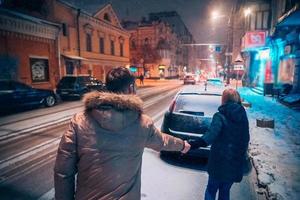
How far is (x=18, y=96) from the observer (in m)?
12.7

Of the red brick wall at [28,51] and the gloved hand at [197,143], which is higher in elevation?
the red brick wall at [28,51]

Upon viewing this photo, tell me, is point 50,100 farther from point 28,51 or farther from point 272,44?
point 272,44

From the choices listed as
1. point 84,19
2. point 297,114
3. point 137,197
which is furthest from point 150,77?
point 137,197

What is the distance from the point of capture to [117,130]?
1.78 m

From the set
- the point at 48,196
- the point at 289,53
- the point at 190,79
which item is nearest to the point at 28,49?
the point at 48,196

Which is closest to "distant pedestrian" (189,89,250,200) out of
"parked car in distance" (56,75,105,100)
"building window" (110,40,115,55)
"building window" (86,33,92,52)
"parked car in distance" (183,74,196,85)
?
"parked car in distance" (56,75,105,100)

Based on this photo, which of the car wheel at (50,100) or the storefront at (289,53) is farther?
the car wheel at (50,100)

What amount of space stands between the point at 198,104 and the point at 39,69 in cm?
1821

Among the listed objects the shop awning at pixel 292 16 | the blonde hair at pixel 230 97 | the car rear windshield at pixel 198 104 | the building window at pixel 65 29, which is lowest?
the car rear windshield at pixel 198 104

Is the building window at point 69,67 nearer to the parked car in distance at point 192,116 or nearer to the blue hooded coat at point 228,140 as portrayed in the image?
the parked car in distance at point 192,116

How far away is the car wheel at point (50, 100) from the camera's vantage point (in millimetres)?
14561

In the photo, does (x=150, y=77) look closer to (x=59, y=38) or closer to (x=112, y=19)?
(x=112, y=19)

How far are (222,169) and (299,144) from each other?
4.86 m

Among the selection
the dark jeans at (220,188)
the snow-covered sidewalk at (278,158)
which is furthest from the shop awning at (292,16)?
the dark jeans at (220,188)
